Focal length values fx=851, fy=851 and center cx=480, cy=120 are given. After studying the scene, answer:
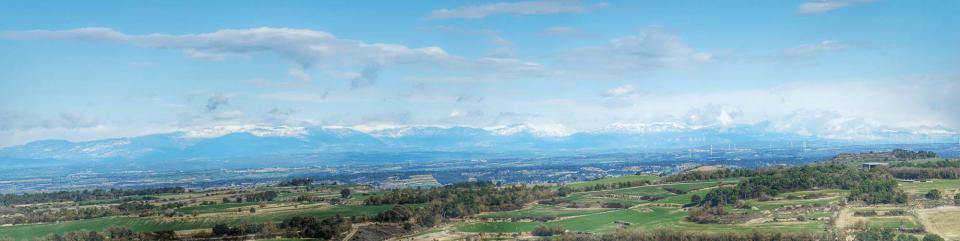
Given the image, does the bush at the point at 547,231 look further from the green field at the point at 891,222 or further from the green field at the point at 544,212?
the green field at the point at 891,222

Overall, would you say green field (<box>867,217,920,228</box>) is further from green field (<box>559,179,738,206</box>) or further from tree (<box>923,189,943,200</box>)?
green field (<box>559,179,738,206</box>)

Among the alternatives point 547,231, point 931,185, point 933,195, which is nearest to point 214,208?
point 547,231

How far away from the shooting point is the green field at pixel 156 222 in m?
57.0

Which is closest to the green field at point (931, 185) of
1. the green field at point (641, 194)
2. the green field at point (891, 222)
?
the green field at point (891, 222)

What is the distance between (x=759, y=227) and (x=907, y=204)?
14.1 metres

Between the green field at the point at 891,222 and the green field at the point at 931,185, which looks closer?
the green field at the point at 891,222

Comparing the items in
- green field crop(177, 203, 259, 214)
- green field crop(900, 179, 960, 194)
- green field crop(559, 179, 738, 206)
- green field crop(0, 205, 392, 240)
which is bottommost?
green field crop(0, 205, 392, 240)

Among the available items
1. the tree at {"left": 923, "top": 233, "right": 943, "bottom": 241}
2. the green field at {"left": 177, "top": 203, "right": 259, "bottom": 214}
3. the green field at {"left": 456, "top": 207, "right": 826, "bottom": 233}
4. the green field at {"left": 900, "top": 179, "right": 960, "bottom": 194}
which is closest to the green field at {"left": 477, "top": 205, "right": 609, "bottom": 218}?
the green field at {"left": 456, "top": 207, "right": 826, "bottom": 233}

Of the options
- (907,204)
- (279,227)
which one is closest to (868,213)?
(907,204)

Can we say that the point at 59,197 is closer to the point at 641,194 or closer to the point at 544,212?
the point at 544,212

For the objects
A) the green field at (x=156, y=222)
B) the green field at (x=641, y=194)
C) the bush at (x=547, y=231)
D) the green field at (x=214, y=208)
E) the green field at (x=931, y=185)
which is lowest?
the bush at (x=547, y=231)

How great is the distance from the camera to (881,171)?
237 feet

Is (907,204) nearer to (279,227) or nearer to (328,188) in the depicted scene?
(279,227)

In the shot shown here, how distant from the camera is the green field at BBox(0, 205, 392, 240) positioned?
57.0 metres
